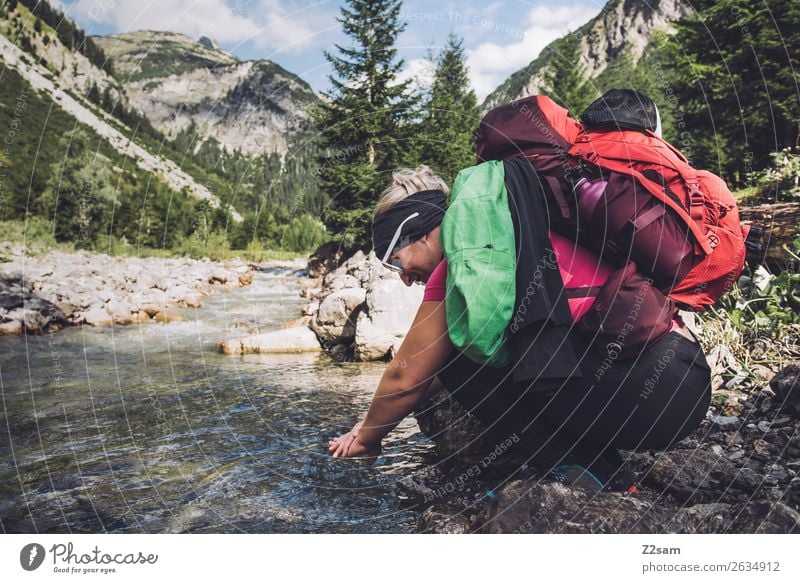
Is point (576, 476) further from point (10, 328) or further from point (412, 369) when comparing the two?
point (10, 328)

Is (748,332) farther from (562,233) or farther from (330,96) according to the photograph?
(330,96)

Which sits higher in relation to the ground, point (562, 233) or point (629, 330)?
point (562, 233)

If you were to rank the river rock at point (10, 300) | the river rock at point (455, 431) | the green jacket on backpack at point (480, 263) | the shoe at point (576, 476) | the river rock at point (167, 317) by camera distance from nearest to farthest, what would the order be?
the green jacket on backpack at point (480, 263) < the shoe at point (576, 476) < the river rock at point (455, 431) < the river rock at point (10, 300) < the river rock at point (167, 317)

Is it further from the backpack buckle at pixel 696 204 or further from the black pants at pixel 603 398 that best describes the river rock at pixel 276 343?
the backpack buckle at pixel 696 204

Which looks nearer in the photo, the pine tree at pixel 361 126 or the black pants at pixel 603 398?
the black pants at pixel 603 398

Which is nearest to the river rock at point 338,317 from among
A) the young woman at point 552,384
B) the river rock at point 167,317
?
the river rock at point 167,317

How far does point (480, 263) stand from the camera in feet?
5.03

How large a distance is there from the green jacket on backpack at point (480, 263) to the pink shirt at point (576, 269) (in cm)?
21

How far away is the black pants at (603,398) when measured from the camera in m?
1.80

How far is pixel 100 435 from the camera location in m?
3.53

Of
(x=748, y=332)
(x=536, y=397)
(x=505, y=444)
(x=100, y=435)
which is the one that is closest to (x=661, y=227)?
(x=536, y=397)

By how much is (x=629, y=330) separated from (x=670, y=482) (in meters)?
1.12

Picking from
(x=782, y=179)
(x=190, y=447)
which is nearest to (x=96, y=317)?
(x=190, y=447)
